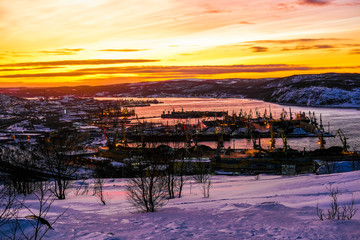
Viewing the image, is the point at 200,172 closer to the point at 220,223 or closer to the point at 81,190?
the point at 81,190

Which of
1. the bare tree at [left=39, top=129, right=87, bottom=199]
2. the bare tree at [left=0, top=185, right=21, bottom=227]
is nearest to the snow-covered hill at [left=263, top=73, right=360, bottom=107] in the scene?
the bare tree at [left=39, top=129, right=87, bottom=199]

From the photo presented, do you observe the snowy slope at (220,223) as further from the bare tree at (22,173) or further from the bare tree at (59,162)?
the bare tree at (22,173)

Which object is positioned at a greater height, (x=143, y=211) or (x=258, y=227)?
(x=258, y=227)

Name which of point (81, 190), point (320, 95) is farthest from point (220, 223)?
point (320, 95)

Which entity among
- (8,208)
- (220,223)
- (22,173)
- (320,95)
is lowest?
(22,173)

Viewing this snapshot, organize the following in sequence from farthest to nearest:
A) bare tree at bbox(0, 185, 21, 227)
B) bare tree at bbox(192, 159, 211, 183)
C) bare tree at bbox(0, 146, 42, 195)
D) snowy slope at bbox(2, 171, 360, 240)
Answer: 1. bare tree at bbox(192, 159, 211, 183)
2. bare tree at bbox(0, 146, 42, 195)
3. snowy slope at bbox(2, 171, 360, 240)
4. bare tree at bbox(0, 185, 21, 227)

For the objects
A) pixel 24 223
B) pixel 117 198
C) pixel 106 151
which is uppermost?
Answer: pixel 24 223

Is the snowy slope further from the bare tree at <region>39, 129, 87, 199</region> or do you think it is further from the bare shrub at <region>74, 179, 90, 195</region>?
the bare shrub at <region>74, 179, 90, 195</region>

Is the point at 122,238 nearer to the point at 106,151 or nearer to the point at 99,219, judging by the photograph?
the point at 99,219

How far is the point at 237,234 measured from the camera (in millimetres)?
4918

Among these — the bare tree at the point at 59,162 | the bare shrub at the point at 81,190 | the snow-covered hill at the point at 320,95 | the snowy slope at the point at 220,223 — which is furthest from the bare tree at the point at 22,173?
the snow-covered hill at the point at 320,95

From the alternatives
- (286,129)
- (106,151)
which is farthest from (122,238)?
(286,129)

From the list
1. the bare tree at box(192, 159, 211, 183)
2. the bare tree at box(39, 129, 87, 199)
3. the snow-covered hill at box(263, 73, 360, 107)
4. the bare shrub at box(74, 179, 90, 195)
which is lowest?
the bare tree at box(192, 159, 211, 183)

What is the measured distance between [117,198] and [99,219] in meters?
3.97
